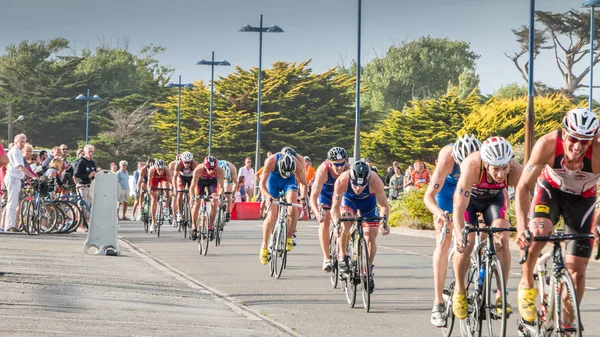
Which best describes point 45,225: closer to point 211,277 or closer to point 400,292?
point 211,277

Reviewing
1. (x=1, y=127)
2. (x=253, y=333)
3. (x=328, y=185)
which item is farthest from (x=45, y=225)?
(x=1, y=127)

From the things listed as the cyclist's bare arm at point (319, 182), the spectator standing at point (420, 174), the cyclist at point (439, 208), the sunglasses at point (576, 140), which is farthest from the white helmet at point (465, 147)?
the spectator standing at point (420, 174)

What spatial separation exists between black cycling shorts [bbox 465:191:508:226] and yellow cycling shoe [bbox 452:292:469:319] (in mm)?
819

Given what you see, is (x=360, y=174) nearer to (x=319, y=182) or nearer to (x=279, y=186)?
(x=319, y=182)

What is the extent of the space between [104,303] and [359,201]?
317 cm

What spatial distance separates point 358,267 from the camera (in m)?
11.4

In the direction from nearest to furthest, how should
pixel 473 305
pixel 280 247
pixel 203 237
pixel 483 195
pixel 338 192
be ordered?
pixel 473 305
pixel 483 195
pixel 338 192
pixel 280 247
pixel 203 237

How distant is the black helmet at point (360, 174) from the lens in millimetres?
11922

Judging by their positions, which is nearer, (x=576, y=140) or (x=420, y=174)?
(x=576, y=140)

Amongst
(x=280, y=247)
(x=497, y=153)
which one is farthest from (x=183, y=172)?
(x=497, y=153)

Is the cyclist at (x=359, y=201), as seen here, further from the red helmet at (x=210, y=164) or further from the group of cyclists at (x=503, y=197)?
the red helmet at (x=210, y=164)

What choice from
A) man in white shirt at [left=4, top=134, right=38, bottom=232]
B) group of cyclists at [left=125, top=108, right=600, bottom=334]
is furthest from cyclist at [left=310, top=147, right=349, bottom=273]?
man in white shirt at [left=4, top=134, right=38, bottom=232]

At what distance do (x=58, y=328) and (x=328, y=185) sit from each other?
6003 millimetres

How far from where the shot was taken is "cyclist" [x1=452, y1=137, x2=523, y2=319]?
27.6 feet
